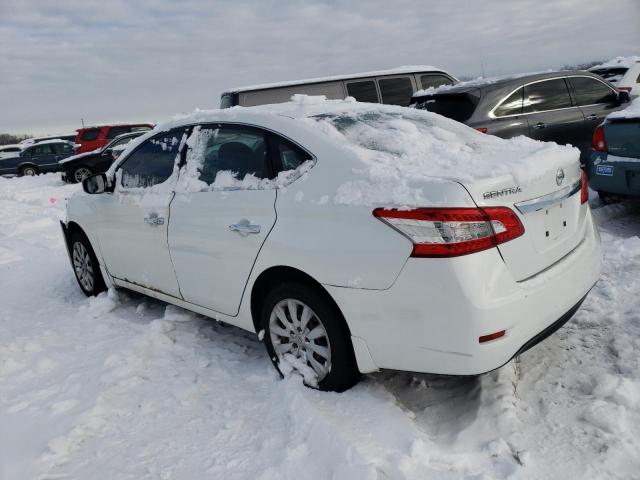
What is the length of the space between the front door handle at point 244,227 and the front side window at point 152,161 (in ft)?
3.09

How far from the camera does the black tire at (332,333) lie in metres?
2.80

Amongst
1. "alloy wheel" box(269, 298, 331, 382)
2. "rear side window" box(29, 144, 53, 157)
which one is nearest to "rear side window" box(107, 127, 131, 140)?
"rear side window" box(29, 144, 53, 157)

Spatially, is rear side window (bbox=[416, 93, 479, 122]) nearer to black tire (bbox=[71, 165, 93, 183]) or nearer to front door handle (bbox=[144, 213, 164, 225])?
front door handle (bbox=[144, 213, 164, 225])

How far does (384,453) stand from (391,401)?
46cm

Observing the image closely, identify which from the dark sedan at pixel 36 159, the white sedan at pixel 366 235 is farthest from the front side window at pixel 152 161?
the dark sedan at pixel 36 159

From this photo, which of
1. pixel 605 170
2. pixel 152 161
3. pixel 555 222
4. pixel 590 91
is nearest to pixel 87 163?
pixel 152 161

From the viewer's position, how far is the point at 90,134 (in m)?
19.4

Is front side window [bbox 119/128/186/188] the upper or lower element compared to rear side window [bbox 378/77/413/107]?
lower

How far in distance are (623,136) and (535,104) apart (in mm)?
1822

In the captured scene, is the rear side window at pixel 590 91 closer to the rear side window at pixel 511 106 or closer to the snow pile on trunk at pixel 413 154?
the rear side window at pixel 511 106

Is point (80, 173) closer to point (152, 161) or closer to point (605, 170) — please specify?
point (152, 161)

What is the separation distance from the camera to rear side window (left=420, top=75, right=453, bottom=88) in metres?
11.9

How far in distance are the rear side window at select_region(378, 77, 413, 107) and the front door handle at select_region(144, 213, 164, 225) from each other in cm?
865

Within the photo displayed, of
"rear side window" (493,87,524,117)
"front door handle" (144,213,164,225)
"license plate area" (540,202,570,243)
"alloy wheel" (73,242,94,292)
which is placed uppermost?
"rear side window" (493,87,524,117)
